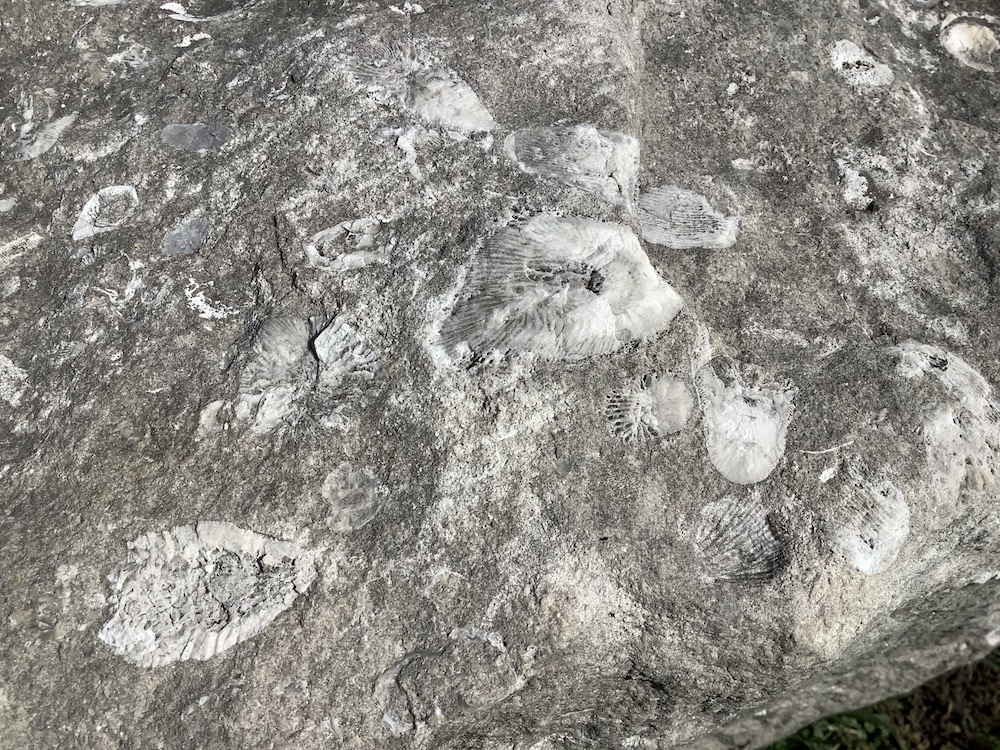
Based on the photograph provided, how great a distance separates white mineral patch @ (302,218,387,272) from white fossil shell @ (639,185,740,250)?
0.58 metres

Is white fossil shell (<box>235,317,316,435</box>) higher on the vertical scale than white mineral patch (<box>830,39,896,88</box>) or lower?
lower

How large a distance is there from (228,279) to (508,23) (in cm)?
91

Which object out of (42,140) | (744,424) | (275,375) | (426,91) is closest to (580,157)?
(426,91)

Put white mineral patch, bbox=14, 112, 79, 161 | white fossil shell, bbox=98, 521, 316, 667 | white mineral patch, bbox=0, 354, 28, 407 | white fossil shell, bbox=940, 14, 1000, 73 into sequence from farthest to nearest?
white fossil shell, bbox=940, 14, 1000, 73 < white mineral patch, bbox=14, 112, 79, 161 < white mineral patch, bbox=0, 354, 28, 407 < white fossil shell, bbox=98, 521, 316, 667

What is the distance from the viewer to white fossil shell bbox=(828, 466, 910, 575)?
160 cm

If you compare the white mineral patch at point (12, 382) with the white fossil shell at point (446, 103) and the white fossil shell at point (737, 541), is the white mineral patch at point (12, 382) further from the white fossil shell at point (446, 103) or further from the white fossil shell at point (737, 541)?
the white fossil shell at point (737, 541)

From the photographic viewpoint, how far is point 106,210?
74.8 inches

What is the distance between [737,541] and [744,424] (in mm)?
223

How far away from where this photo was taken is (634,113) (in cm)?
202

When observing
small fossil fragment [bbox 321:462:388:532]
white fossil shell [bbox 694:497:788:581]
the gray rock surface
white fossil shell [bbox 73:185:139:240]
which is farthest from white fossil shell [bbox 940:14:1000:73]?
white fossil shell [bbox 73:185:139:240]

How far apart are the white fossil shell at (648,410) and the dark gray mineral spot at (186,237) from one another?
0.92 meters

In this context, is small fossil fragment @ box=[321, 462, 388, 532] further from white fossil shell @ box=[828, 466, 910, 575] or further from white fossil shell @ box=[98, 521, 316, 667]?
white fossil shell @ box=[828, 466, 910, 575]

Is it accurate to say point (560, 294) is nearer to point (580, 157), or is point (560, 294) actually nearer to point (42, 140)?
point (580, 157)

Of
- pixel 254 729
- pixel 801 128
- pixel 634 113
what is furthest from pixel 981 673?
pixel 254 729
